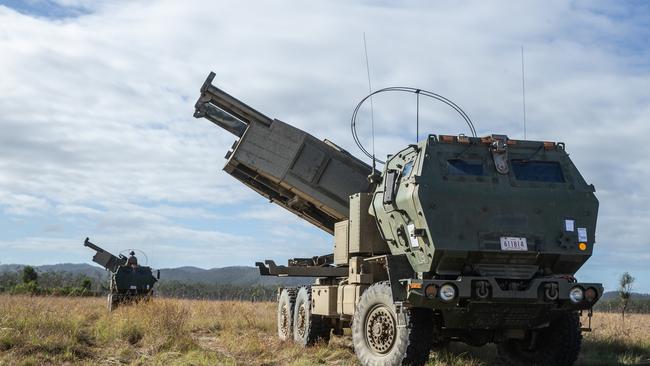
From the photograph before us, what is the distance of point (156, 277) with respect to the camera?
942 inches

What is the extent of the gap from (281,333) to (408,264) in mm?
5787

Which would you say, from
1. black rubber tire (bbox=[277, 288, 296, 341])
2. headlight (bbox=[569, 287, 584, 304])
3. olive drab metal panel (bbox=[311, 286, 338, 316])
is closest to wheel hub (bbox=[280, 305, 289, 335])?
black rubber tire (bbox=[277, 288, 296, 341])

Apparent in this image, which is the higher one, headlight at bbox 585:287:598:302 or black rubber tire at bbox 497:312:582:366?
headlight at bbox 585:287:598:302

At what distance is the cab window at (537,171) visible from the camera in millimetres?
9781

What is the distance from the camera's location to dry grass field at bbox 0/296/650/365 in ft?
34.3

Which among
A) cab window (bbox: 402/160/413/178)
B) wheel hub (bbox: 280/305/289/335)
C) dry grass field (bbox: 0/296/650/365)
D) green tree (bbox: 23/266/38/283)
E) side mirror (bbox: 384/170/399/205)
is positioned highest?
green tree (bbox: 23/266/38/283)

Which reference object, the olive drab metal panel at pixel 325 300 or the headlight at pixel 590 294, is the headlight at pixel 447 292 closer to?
the headlight at pixel 590 294

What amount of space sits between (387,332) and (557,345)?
85.4 inches

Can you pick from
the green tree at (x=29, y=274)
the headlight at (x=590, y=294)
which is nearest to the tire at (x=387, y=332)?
the headlight at (x=590, y=294)

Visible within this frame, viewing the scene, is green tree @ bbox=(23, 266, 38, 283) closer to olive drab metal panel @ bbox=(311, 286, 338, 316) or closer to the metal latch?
olive drab metal panel @ bbox=(311, 286, 338, 316)

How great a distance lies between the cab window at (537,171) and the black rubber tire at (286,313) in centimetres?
595

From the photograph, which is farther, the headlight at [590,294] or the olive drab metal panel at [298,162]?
the olive drab metal panel at [298,162]

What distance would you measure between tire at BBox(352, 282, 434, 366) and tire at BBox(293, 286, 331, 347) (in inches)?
121

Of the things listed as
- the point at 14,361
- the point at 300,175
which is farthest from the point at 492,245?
the point at 14,361
